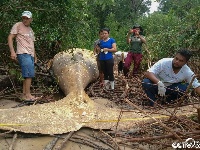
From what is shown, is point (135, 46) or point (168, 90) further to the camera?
point (135, 46)

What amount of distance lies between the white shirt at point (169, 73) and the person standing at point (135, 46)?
287cm

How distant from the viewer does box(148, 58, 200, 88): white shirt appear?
5.08m

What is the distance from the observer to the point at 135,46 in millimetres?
8172

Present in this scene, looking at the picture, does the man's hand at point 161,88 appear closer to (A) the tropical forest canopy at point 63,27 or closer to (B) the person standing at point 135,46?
(A) the tropical forest canopy at point 63,27

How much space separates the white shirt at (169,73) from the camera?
508 centimetres

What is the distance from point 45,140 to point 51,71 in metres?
3.20

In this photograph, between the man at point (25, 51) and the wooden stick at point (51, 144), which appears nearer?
the wooden stick at point (51, 144)

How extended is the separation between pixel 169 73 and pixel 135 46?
313 cm

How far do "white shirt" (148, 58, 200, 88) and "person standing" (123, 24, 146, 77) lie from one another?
9.41 feet

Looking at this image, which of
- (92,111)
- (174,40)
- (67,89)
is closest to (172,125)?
(92,111)
